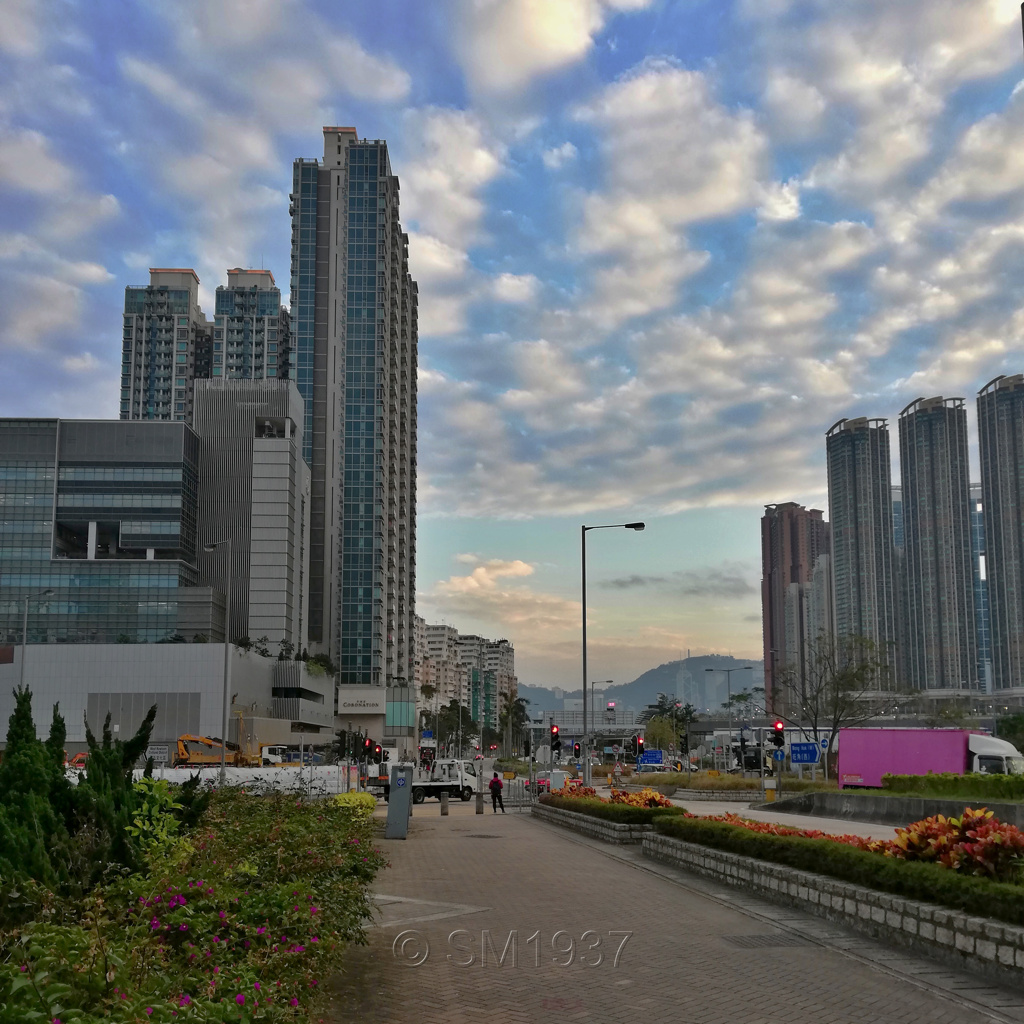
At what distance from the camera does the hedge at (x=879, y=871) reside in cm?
934

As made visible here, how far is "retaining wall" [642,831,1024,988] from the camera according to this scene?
9039 millimetres

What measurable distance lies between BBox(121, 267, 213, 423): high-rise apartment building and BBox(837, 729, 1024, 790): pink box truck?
163 metres

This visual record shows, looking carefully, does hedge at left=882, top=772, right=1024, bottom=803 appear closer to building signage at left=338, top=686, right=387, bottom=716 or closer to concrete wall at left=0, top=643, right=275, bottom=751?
concrete wall at left=0, top=643, right=275, bottom=751

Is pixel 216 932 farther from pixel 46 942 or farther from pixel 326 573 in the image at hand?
pixel 326 573

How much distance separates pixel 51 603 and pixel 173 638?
12717 mm

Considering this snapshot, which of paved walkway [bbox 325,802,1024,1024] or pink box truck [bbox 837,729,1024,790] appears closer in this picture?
paved walkway [bbox 325,802,1024,1024]

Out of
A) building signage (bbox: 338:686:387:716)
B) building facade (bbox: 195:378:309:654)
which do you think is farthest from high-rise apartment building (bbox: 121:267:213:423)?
building signage (bbox: 338:686:387:716)

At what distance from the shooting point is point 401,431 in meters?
151

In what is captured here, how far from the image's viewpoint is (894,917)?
1079 cm

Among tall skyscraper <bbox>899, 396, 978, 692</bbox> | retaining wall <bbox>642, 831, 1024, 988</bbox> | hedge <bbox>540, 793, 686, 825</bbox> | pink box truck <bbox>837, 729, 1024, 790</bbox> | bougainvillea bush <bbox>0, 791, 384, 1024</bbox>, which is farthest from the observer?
tall skyscraper <bbox>899, 396, 978, 692</bbox>

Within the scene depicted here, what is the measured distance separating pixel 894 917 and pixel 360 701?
122 metres

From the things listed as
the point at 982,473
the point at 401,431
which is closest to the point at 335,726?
the point at 401,431

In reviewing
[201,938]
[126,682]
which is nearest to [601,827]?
[201,938]

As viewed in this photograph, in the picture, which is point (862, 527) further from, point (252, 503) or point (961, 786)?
point (961, 786)
